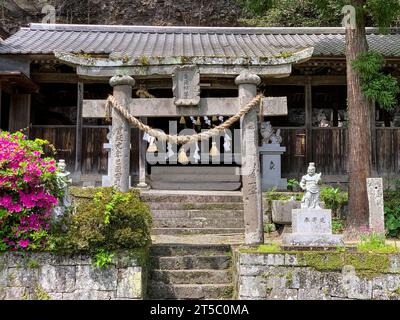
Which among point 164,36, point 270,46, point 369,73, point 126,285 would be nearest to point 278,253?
point 126,285

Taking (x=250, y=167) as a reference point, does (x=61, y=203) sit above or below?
below

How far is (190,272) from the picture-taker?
24.7 ft

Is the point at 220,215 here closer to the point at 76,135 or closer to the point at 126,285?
the point at 126,285

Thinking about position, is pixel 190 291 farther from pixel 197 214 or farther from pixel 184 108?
pixel 197 214

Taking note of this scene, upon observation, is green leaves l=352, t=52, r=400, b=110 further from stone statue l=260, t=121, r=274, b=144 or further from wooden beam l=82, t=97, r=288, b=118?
stone statue l=260, t=121, r=274, b=144

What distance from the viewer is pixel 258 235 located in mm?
7754

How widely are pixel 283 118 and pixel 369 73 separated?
614 cm

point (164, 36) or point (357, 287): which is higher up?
point (164, 36)

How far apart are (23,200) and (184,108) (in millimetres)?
3116

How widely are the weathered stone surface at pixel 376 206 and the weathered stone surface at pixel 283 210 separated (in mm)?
1871

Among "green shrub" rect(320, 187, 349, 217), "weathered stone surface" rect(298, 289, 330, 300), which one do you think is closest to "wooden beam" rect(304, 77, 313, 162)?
"green shrub" rect(320, 187, 349, 217)

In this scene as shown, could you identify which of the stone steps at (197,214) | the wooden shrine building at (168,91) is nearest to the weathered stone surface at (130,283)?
the stone steps at (197,214)

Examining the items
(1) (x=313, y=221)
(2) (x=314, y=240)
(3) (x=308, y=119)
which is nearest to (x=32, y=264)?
(2) (x=314, y=240)
